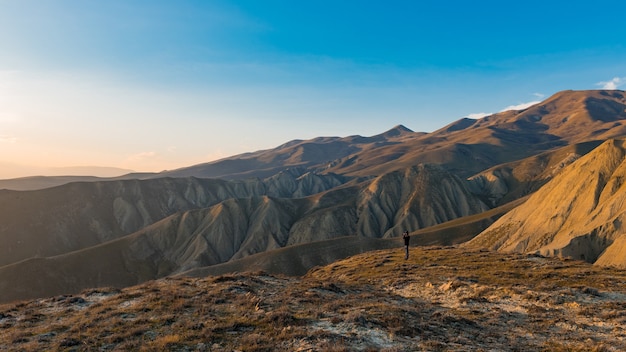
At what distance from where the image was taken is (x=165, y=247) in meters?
98.9

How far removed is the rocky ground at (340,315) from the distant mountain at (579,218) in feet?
46.4

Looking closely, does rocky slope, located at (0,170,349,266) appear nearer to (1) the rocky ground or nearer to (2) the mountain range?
(2) the mountain range

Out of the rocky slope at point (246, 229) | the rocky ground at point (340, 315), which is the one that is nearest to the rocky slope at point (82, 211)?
the rocky slope at point (246, 229)

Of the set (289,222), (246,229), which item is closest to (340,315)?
(246,229)

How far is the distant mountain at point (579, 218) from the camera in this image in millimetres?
36969

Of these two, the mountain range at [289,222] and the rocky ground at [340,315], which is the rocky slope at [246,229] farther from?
the rocky ground at [340,315]

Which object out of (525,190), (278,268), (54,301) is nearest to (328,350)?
(54,301)

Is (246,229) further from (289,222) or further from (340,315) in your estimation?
(340,315)

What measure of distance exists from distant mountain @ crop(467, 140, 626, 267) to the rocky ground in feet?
46.4

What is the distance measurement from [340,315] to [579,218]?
153 ft

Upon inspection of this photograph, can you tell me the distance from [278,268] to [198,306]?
5346cm

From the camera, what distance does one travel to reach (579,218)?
4556 centimetres

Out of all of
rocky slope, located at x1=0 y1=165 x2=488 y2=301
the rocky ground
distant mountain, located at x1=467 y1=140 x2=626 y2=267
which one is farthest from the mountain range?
the rocky ground

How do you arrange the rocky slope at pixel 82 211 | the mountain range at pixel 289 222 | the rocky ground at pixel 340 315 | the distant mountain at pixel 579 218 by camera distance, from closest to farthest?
the rocky ground at pixel 340 315
the distant mountain at pixel 579 218
the mountain range at pixel 289 222
the rocky slope at pixel 82 211
